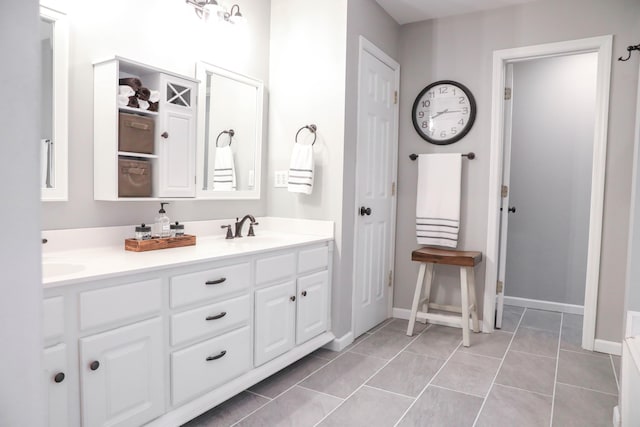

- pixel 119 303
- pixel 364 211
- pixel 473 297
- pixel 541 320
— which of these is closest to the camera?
pixel 119 303

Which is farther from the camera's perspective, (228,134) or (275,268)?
(228,134)

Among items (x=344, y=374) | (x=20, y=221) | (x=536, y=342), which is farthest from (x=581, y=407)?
(x=20, y=221)

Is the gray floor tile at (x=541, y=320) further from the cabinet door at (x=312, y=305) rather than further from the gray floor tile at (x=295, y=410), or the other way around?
the gray floor tile at (x=295, y=410)

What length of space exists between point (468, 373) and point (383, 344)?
2.15ft

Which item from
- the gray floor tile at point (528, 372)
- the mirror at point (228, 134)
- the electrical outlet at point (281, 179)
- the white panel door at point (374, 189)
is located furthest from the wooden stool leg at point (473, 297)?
the mirror at point (228, 134)

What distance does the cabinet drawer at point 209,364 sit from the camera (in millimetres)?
1872

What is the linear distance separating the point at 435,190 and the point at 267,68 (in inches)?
63.8

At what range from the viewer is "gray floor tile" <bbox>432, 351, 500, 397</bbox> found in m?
2.46

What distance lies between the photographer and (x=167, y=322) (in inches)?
71.6

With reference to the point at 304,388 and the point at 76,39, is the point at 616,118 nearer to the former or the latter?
the point at 304,388

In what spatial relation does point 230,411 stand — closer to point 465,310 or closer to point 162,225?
point 162,225

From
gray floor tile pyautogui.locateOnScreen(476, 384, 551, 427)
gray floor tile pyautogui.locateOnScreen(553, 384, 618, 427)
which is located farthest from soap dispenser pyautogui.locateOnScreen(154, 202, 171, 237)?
gray floor tile pyautogui.locateOnScreen(553, 384, 618, 427)

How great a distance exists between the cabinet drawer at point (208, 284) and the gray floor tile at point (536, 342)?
2096mm

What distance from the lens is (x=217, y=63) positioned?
2771mm
